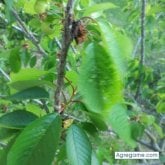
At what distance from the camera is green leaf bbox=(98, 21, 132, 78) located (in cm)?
70

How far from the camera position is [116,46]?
0.73 metres

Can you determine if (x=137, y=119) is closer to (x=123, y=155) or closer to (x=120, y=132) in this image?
(x=123, y=155)

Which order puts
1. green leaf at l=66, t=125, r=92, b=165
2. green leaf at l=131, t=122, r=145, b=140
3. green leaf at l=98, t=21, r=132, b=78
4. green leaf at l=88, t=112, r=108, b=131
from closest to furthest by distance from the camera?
green leaf at l=98, t=21, r=132, b=78 → green leaf at l=66, t=125, r=92, b=165 → green leaf at l=88, t=112, r=108, b=131 → green leaf at l=131, t=122, r=145, b=140

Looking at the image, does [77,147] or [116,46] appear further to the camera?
[77,147]

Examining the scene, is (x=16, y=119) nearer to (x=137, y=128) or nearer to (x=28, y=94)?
(x=28, y=94)

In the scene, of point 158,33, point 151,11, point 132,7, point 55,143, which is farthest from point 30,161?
point 158,33

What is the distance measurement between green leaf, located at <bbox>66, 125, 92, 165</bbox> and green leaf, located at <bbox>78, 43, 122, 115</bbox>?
16 centimetres

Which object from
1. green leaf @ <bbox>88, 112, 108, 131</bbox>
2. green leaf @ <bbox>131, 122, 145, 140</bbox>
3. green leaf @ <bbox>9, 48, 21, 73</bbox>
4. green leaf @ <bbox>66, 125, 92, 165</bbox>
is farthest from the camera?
green leaf @ <bbox>131, 122, 145, 140</bbox>

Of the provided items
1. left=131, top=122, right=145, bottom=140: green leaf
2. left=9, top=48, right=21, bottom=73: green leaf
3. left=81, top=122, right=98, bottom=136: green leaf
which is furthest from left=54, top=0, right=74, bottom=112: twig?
left=131, top=122, right=145, bottom=140: green leaf

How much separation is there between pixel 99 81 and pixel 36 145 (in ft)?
0.61

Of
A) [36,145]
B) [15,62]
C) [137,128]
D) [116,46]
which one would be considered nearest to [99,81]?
[116,46]

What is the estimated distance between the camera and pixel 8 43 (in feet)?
7.89

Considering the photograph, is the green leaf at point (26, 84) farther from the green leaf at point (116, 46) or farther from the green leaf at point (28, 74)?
the green leaf at point (116, 46)

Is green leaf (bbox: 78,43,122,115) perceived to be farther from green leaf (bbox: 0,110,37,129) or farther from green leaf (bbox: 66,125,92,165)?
green leaf (bbox: 0,110,37,129)
